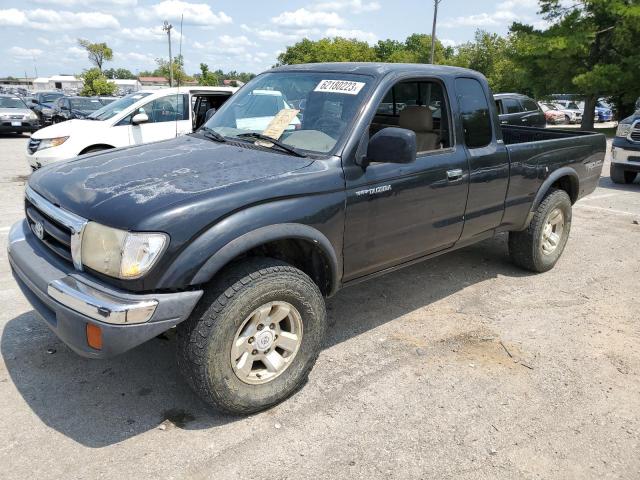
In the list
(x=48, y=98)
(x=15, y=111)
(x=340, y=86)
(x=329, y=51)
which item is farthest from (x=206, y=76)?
(x=340, y=86)

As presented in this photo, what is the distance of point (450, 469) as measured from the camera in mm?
2639

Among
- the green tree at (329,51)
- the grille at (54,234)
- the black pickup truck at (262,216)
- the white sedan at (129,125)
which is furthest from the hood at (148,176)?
the green tree at (329,51)

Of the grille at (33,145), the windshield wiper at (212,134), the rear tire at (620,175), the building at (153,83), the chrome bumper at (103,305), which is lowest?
the rear tire at (620,175)

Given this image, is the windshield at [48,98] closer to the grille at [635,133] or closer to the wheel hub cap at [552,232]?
the grille at [635,133]

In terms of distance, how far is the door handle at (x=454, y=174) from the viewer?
397 cm

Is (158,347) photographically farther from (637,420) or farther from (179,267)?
(637,420)

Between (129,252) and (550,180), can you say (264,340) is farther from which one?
(550,180)

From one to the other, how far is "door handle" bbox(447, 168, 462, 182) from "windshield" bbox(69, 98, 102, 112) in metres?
17.6

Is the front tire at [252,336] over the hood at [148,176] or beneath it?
beneath

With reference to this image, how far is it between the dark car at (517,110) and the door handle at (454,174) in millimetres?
8873

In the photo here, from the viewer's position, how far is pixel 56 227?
9.78ft

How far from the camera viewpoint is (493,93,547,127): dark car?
12600 mm

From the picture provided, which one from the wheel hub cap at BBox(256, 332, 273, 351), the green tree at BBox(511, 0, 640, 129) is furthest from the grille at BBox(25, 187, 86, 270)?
the green tree at BBox(511, 0, 640, 129)

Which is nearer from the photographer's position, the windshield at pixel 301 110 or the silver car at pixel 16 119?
the windshield at pixel 301 110
